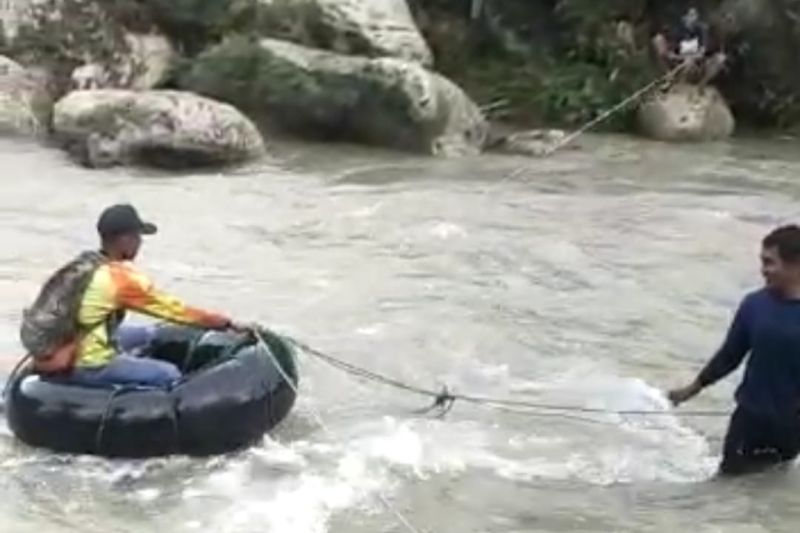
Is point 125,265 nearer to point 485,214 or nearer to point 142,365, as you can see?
point 142,365

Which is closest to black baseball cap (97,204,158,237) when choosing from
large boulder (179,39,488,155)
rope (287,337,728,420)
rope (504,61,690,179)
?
rope (287,337,728,420)

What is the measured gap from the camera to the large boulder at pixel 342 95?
63.2 feet

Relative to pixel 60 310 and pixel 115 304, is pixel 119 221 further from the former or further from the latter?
pixel 60 310

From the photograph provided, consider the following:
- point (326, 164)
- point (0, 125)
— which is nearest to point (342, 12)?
point (326, 164)

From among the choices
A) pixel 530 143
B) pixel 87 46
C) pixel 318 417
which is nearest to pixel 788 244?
pixel 318 417

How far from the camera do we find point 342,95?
19594 mm

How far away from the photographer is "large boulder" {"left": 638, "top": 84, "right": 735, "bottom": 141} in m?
20.2

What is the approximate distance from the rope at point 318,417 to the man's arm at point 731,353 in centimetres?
141

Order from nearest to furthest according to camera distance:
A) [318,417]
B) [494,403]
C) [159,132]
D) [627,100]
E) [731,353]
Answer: [731,353] → [318,417] → [494,403] → [159,132] → [627,100]

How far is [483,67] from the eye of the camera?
22469 mm

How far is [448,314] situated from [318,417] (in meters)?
2.71

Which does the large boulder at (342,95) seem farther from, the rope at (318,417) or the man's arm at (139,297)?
the man's arm at (139,297)

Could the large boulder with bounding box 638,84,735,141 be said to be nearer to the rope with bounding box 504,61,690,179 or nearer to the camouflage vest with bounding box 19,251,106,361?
the rope with bounding box 504,61,690,179

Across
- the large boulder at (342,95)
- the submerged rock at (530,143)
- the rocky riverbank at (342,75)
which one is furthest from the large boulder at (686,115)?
the large boulder at (342,95)
